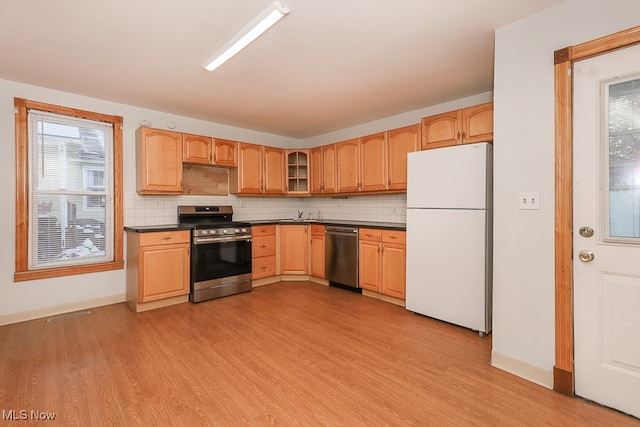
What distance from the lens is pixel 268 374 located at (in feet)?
7.08

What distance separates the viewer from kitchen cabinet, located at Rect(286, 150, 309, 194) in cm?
525


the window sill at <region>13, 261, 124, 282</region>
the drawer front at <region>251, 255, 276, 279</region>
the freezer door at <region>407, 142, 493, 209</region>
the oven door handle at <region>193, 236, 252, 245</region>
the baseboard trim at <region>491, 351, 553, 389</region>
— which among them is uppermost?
the freezer door at <region>407, 142, 493, 209</region>

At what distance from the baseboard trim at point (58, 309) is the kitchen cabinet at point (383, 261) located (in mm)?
3084

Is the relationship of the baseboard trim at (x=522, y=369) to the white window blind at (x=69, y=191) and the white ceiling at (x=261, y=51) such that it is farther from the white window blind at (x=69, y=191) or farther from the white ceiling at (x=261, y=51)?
the white window blind at (x=69, y=191)

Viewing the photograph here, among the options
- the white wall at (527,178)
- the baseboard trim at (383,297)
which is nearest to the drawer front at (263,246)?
the baseboard trim at (383,297)

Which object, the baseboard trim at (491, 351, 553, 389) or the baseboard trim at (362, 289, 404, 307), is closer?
the baseboard trim at (491, 351, 553, 389)

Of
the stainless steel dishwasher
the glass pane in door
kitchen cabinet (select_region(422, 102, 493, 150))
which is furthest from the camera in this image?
the stainless steel dishwasher

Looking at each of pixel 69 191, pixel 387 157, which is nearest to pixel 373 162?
pixel 387 157

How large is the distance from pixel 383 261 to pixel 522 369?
184 centimetres

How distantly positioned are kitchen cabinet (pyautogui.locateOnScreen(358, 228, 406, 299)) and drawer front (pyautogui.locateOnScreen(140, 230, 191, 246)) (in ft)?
7.32

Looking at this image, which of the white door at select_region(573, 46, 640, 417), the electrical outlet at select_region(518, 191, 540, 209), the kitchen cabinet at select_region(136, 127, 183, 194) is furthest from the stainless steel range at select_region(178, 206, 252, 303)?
the white door at select_region(573, 46, 640, 417)

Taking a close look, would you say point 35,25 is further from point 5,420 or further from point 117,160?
point 5,420

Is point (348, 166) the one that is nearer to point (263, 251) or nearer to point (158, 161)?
point (263, 251)

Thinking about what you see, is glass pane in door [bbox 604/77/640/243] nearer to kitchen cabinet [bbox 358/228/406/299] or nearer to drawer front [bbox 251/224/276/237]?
kitchen cabinet [bbox 358/228/406/299]
